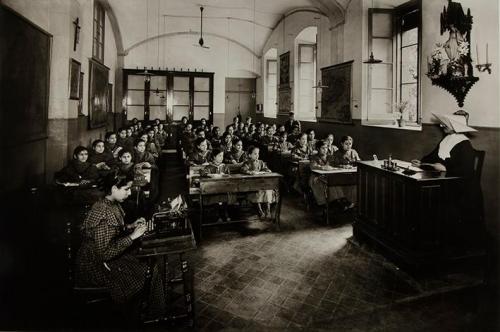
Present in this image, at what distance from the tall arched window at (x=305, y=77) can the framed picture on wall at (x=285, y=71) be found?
0.60 m

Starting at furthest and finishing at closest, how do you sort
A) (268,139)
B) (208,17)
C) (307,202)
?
(208,17)
(268,139)
(307,202)

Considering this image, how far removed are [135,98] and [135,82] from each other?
0.68m

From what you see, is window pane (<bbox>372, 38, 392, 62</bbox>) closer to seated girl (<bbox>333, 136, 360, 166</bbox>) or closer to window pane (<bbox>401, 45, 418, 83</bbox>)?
window pane (<bbox>401, 45, 418, 83</bbox>)

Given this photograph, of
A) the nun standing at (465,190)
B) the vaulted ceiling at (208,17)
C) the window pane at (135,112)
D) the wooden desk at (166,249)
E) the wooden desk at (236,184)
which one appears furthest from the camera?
the window pane at (135,112)

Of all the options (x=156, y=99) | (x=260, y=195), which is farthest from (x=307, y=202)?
(x=156, y=99)

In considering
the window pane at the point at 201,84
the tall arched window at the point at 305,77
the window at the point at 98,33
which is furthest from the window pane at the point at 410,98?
the window pane at the point at 201,84

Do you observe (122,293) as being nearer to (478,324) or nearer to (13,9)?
(478,324)

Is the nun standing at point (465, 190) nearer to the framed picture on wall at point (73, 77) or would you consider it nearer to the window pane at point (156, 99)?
the framed picture on wall at point (73, 77)

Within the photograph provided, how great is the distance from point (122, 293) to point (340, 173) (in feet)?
12.6

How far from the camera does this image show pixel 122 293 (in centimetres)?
279

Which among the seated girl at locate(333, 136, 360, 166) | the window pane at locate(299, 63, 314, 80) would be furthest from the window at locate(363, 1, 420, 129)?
the window pane at locate(299, 63, 314, 80)

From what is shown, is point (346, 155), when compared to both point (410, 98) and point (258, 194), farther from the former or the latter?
point (258, 194)

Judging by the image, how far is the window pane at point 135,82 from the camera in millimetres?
14641

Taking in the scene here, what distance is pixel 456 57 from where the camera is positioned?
4.74 meters
